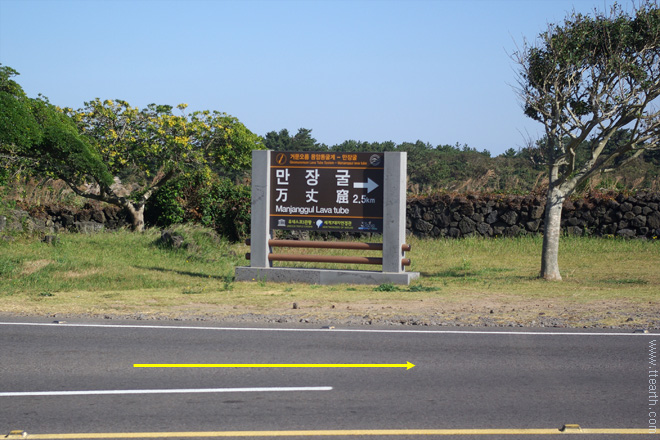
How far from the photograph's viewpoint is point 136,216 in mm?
25109

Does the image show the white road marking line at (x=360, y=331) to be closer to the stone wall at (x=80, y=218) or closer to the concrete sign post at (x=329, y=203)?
the concrete sign post at (x=329, y=203)

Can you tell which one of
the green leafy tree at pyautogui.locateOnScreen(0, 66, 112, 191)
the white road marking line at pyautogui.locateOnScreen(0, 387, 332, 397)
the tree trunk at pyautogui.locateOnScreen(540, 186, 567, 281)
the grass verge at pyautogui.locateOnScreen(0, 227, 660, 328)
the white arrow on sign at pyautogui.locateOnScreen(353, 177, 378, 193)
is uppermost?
the green leafy tree at pyautogui.locateOnScreen(0, 66, 112, 191)

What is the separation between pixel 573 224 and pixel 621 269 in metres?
6.52

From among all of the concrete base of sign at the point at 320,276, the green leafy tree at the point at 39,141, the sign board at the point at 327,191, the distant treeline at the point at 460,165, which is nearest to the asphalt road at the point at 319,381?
the concrete base of sign at the point at 320,276

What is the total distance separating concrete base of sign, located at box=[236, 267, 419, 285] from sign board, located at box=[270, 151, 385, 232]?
1.04 meters

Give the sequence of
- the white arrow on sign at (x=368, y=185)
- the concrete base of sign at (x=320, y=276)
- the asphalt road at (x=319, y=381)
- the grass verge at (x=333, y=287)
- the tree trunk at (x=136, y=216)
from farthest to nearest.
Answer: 1. the tree trunk at (x=136, y=216)
2. the white arrow on sign at (x=368, y=185)
3. the concrete base of sign at (x=320, y=276)
4. the grass verge at (x=333, y=287)
5. the asphalt road at (x=319, y=381)

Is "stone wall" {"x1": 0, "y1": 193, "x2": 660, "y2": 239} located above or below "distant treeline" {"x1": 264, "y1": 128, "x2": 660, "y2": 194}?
below

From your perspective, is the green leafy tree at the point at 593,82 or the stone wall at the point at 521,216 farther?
the stone wall at the point at 521,216

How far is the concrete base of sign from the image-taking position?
1583 centimetres

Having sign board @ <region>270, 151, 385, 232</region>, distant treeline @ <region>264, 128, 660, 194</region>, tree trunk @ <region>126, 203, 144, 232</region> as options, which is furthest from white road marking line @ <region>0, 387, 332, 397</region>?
distant treeline @ <region>264, 128, 660, 194</region>

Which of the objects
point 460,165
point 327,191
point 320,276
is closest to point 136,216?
point 327,191

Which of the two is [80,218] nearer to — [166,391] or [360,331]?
[360,331]

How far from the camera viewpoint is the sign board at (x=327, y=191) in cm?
1605

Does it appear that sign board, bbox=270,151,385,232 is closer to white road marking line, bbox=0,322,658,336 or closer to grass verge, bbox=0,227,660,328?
grass verge, bbox=0,227,660,328
